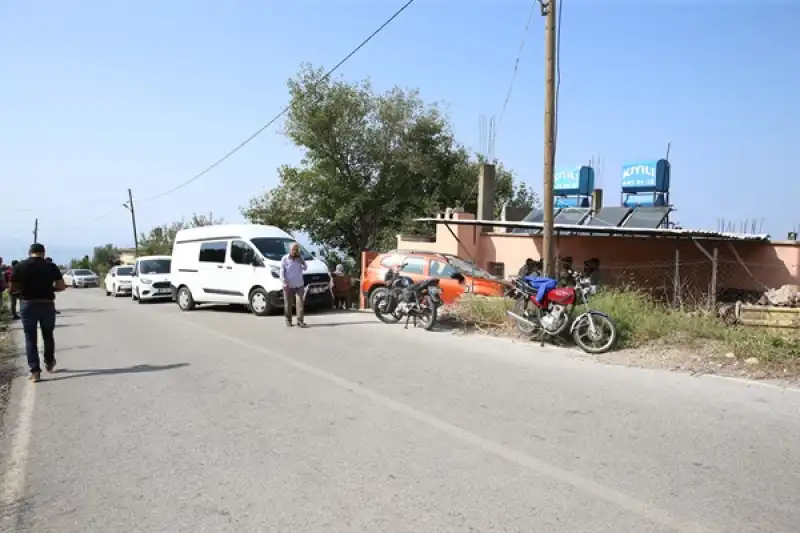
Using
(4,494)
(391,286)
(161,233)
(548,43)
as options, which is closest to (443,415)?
(4,494)

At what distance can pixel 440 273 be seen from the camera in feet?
47.0

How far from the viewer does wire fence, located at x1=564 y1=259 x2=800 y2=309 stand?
14.0m

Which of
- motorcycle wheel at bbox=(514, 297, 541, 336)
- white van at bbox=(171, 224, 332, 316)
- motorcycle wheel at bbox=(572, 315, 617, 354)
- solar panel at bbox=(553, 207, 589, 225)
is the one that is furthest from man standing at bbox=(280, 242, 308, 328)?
solar panel at bbox=(553, 207, 589, 225)

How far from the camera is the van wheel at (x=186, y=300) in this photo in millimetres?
18266

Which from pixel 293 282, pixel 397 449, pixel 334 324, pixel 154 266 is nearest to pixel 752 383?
pixel 397 449

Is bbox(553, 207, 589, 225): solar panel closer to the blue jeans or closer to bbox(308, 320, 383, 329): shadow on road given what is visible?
bbox(308, 320, 383, 329): shadow on road

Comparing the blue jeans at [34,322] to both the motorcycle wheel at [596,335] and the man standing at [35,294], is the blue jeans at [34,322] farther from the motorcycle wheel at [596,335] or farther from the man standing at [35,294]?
the motorcycle wheel at [596,335]

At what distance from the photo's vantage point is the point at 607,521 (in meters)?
3.70

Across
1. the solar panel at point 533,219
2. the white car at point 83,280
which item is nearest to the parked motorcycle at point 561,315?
the solar panel at point 533,219

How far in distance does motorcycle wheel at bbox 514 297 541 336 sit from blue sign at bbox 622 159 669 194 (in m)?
16.6

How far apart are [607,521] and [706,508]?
27.4 inches

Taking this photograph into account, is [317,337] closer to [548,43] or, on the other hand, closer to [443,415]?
[443,415]

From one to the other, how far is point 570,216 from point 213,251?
35.6 ft

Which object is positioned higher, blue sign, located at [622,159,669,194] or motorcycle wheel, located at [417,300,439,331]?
blue sign, located at [622,159,669,194]
